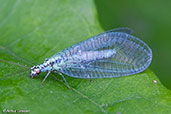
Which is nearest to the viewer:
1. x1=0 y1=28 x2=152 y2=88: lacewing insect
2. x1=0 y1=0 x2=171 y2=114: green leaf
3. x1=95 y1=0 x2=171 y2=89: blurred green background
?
x1=0 y1=0 x2=171 y2=114: green leaf

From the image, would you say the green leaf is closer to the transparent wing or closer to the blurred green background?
the transparent wing

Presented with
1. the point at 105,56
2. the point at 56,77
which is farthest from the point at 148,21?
the point at 56,77

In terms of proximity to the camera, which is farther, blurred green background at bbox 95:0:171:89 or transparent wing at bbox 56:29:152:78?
blurred green background at bbox 95:0:171:89

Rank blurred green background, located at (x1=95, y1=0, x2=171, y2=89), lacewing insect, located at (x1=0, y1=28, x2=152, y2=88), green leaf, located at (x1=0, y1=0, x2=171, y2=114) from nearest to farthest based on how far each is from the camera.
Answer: green leaf, located at (x1=0, y1=0, x2=171, y2=114) < lacewing insect, located at (x1=0, y1=28, x2=152, y2=88) < blurred green background, located at (x1=95, y1=0, x2=171, y2=89)

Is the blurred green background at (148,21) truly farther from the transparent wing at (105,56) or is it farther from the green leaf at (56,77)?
the transparent wing at (105,56)

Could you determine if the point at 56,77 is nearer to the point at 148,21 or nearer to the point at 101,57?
the point at 101,57

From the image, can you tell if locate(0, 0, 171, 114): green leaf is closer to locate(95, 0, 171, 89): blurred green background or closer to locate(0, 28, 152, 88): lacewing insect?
locate(0, 28, 152, 88): lacewing insect

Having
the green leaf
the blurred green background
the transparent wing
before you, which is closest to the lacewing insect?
the transparent wing
